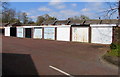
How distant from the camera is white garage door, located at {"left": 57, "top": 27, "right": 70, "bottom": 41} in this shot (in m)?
30.1

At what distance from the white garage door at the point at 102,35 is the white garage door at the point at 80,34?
137 centimetres

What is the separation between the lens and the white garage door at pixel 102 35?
23562 mm

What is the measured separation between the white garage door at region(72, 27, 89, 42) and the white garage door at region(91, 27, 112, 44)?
4.49ft

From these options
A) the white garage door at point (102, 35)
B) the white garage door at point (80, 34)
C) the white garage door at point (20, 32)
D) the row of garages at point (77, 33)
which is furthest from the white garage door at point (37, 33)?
the white garage door at point (102, 35)

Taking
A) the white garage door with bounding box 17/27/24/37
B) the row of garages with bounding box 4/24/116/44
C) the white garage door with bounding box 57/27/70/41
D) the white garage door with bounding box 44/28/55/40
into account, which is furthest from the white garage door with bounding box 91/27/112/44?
the white garage door with bounding box 17/27/24/37

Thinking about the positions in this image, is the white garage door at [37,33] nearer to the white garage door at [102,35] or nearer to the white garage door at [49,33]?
the white garage door at [49,33]

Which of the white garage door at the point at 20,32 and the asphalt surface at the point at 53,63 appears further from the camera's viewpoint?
the white garage door at the point at 20,32

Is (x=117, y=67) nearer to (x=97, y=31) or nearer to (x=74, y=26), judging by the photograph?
(x=97, y=31)

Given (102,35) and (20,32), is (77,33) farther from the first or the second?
(20,32)

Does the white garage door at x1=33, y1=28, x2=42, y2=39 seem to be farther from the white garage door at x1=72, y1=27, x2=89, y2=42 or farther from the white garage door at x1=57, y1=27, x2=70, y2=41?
the white garage door at x1=72, y1=27, x2=89, y2=42

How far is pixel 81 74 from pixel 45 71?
5.43 ft

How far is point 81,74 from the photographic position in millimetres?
7918

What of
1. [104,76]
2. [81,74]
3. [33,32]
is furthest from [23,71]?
[33,32]

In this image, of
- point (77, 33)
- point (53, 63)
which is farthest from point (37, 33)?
point (53, 63)
